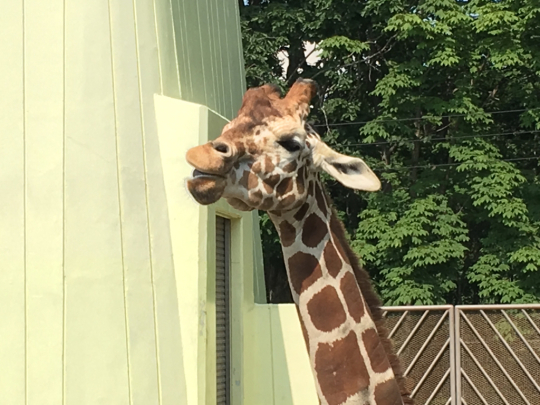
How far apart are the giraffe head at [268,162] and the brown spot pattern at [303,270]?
0.83 ft

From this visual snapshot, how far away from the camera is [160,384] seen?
588 cm

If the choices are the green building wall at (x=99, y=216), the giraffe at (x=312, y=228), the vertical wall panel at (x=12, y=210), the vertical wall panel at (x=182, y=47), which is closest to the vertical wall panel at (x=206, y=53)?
the vertical wall panel at (x=182, y=47)

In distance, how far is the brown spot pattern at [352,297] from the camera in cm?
394

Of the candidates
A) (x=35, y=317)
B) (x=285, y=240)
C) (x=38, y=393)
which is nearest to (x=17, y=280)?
(x=35, y=317)

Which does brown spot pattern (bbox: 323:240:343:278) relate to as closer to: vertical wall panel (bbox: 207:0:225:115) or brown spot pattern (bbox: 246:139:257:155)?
brown spot pattern (bbox: 246:139:257:155)

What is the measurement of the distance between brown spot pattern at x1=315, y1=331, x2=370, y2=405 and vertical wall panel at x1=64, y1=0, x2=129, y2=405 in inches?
91.0

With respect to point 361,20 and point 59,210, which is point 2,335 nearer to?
point 59,210

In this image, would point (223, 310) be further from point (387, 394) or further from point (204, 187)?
point (204, 187)

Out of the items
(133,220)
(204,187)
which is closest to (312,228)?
(204,187)

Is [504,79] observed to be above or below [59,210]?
below

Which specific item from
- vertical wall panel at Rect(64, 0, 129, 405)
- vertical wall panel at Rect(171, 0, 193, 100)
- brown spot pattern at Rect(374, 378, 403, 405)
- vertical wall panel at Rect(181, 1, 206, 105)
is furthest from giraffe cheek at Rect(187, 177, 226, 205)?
vertical wall panel at Rect(181, 1, 206, 105)

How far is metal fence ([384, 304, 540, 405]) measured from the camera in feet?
31.3

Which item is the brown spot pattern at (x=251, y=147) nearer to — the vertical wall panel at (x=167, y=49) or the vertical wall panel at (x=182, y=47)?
the vertical wall panel at (x=167, y=49)

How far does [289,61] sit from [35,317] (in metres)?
16.8
